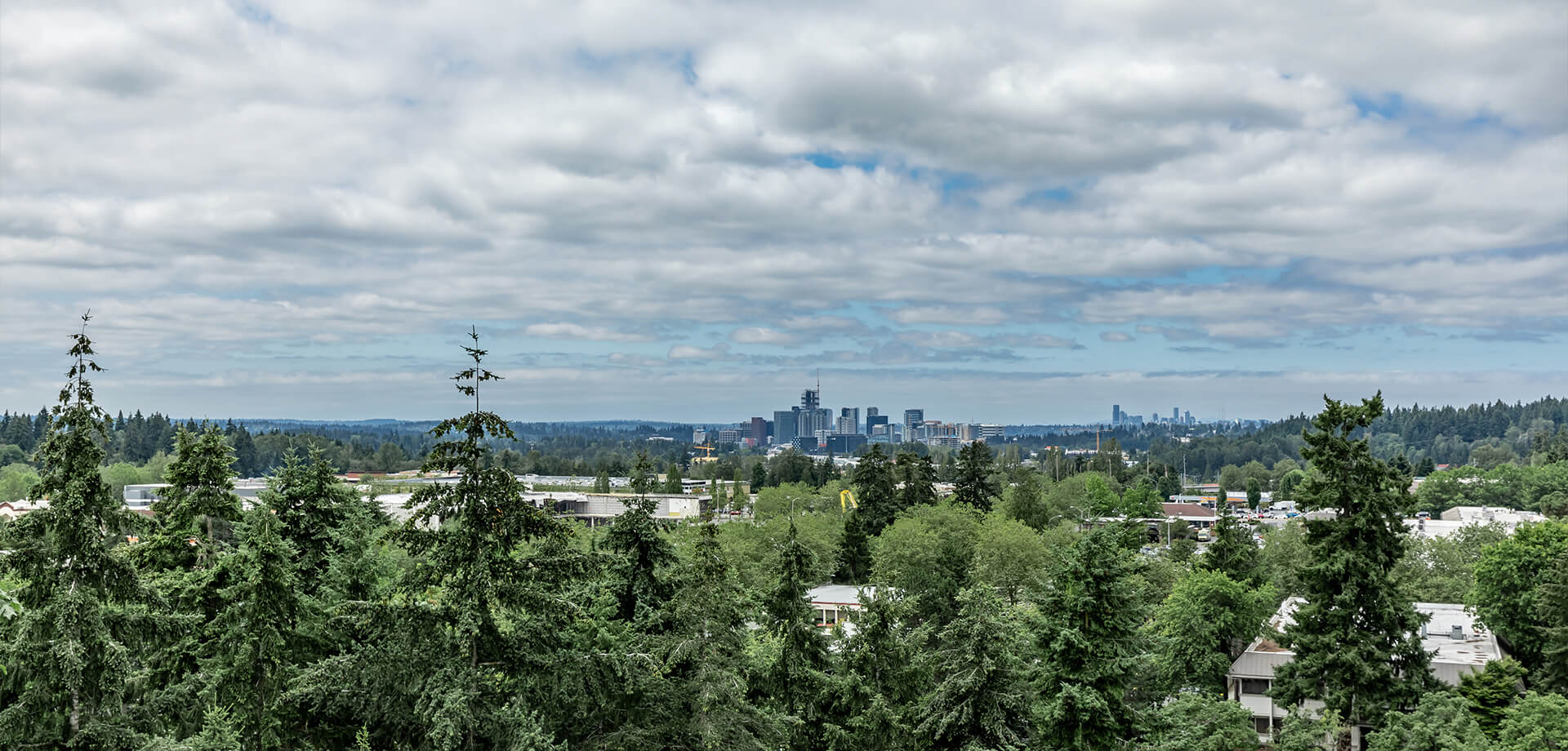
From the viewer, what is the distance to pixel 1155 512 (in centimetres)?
11250

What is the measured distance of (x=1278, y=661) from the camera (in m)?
41.2

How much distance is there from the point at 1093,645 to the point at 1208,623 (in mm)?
21868

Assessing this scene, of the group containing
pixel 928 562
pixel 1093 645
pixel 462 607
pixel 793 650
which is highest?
pixel 462 607

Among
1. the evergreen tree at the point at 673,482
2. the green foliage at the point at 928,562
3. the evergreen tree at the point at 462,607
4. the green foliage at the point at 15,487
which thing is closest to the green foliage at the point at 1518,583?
the green foliage at the point at 928,562

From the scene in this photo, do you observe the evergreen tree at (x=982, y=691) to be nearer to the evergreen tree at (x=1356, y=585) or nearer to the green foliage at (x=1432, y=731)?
the green foliage at (x=1432, y=731)

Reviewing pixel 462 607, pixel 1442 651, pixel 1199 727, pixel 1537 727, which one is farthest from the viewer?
pixel 1442 651

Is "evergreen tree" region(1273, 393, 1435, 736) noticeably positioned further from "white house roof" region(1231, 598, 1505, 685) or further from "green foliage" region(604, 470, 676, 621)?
"green foliage" region(604, 470, 676, 621)

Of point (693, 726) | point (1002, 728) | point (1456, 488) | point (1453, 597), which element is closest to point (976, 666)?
point (1002, 728)

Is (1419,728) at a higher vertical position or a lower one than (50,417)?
lower

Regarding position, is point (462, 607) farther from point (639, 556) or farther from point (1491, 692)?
point (1491, 692)

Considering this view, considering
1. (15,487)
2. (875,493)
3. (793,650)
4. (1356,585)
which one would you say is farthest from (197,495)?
(15,487)

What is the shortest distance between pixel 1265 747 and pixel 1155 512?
3032 inches

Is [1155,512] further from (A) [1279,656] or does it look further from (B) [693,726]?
(B) [693,726]

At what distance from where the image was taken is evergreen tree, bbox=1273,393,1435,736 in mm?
28172
